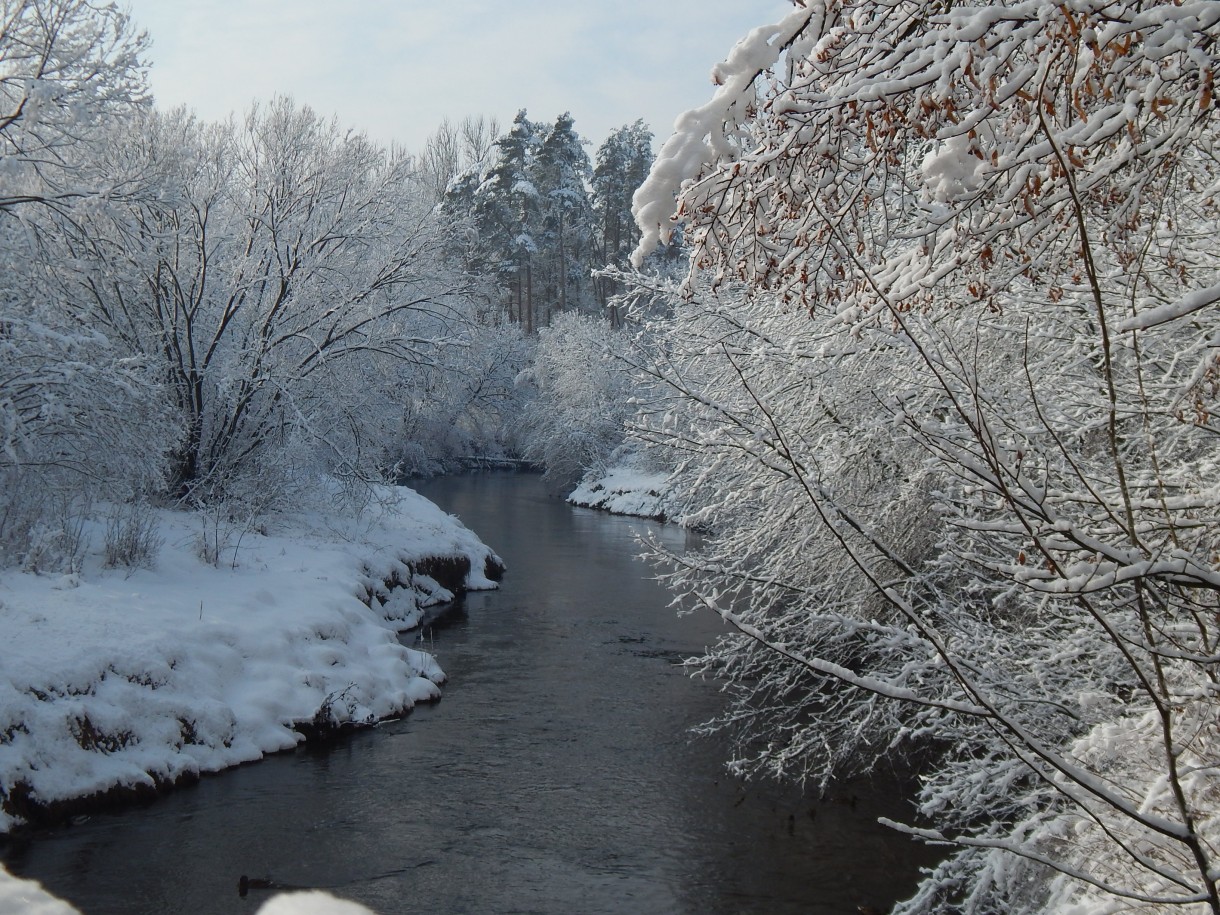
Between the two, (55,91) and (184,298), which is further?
(184,298)

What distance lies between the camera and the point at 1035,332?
20.5 feet

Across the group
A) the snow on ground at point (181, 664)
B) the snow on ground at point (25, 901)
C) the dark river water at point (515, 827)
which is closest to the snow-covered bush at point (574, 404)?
the snow on ground at point (181, 664)

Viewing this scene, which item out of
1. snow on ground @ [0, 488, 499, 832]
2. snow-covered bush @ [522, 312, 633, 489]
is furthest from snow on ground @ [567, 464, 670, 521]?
snow on ground @ [0, 488, 499, 832]

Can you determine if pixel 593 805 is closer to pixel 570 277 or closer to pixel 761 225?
pixel 761 225

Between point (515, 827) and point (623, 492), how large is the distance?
25904 millimetres

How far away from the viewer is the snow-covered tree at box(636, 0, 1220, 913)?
103 inches

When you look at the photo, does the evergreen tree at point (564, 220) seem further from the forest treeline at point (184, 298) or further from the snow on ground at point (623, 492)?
the forest treeline at point (184, 298)

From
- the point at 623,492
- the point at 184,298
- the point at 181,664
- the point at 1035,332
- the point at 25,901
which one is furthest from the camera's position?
the point at 623,492

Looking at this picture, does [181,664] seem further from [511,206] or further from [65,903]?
[511,206]

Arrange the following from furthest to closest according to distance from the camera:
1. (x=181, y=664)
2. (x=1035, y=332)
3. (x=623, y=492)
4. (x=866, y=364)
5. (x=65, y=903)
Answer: (x=623, y=492) → (x=181, y=664) → (x=866, y=364) → (x=1035, y=332) → (x=65, y=903)

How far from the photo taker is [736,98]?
3.65 metres

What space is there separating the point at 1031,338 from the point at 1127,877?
11.2 ft

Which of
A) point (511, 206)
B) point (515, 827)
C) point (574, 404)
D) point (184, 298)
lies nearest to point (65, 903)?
point (515, 827)

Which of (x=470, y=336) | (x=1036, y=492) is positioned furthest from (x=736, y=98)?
(x=470, y=336)
